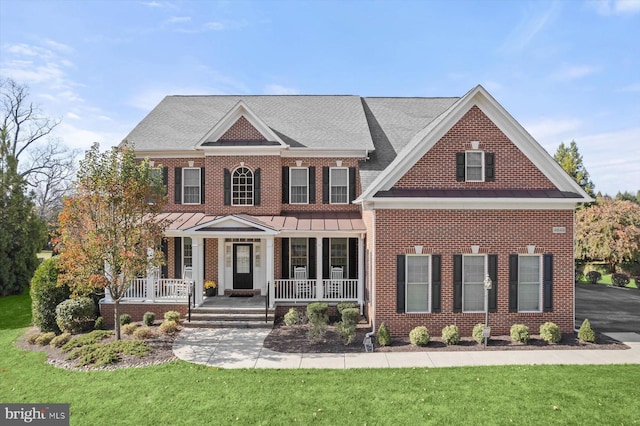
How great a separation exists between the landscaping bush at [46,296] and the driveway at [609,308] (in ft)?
66.4

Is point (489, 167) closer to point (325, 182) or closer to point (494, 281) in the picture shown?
point (494, 281)

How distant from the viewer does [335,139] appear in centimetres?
1797

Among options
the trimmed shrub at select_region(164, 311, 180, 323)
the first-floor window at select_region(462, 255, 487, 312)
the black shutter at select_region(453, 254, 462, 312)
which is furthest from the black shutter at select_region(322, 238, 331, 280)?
the trimmed shrub at select_region(164, 311, 180, 323)

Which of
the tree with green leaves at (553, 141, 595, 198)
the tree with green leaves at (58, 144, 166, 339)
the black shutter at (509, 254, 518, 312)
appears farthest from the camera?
the tree with green leaves at (553, 141, 595, 198)

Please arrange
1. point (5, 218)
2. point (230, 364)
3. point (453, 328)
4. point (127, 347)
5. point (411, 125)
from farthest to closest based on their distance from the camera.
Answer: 1. point (5, 218)
2. point (411, 125)
3. point (453, 328)
4. point (127, 347)
5. point (230, 364)

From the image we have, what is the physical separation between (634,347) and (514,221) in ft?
17.6

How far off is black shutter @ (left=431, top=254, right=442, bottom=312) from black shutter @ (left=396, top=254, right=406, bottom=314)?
103 cm

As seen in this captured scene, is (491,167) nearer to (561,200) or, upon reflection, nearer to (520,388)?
(561,200)

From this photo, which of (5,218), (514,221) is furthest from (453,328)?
(5,218)

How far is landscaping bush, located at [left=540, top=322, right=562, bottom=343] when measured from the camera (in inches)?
465

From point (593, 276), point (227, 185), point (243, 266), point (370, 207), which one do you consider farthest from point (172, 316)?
point (593, 276)

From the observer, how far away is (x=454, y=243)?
12703 mm

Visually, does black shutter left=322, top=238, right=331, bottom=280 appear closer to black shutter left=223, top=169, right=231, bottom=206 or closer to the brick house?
the brick house

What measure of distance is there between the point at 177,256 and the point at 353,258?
8.52m
